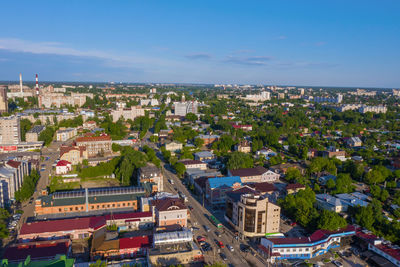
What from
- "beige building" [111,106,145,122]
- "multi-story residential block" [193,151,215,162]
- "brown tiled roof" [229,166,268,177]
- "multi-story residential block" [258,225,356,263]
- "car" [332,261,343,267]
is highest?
"beige building" [111,106,145,122]

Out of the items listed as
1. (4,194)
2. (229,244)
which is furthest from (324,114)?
(4,194)

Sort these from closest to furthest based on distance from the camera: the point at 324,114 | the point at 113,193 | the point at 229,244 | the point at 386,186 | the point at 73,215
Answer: the point at 229,244 → the point at 73,215 → the point at 113,193 → the point at 386,186 → the point at 324,114

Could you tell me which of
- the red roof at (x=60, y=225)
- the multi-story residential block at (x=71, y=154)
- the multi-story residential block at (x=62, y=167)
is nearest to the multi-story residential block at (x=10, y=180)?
the multi-story residential block at (x=62, y=167)

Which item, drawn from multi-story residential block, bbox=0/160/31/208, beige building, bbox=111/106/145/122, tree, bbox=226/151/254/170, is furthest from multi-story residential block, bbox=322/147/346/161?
beige building, bbox=111/106/145/122

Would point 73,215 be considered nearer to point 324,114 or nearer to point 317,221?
point 317,221

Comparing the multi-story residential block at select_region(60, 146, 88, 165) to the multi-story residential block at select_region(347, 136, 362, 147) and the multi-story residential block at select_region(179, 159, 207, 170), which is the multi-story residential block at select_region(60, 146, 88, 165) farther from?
the multi-story residential block at select_region(347, 136, 362, 147)

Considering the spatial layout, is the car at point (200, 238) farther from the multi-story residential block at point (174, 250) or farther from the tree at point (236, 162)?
the tree at point (236, 162)

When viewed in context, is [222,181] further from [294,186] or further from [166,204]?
[166,204]
